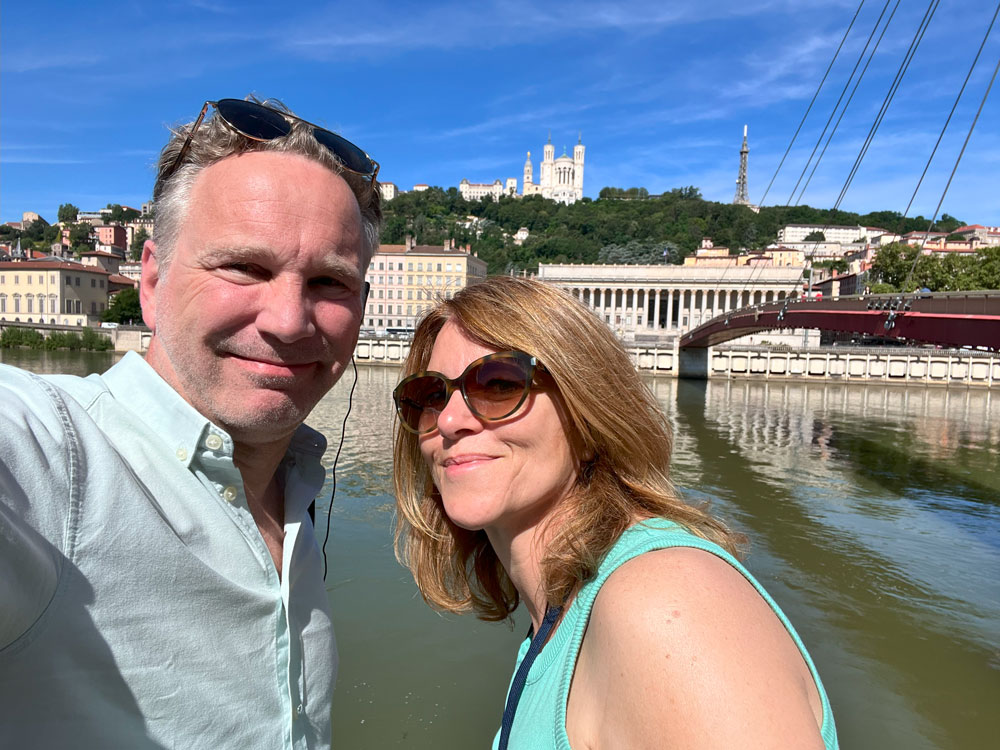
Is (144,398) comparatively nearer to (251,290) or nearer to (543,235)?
(251,290)

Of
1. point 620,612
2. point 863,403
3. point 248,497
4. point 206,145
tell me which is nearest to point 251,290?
point 206,145

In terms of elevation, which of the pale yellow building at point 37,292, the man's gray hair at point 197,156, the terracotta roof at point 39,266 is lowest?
the man's gray hair at point 197,156

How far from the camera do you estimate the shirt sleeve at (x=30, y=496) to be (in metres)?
0.94

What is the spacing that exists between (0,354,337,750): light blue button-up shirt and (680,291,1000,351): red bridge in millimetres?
17506

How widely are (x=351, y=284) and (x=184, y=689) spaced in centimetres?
99

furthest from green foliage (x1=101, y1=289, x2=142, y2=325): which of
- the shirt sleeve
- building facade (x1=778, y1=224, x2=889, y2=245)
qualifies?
building facade (x1=778, y1=224, x2=889, y2=245)

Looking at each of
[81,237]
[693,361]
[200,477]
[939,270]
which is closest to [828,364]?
[693,361]

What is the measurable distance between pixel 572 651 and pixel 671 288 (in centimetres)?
7633

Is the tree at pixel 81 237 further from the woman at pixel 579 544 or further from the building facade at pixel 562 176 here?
the woman at pixel 579 544

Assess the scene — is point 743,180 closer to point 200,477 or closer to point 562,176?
point 562,176

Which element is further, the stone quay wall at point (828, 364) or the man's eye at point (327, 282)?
the stone quay wall at point (828, 364)

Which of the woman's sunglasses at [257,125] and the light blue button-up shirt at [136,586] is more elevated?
the woman's sunglasses at [257,125]

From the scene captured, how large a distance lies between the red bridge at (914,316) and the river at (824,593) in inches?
141

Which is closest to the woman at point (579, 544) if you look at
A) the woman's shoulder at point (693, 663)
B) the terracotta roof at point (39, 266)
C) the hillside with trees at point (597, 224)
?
the woman's shoulder at point (693, 663)
